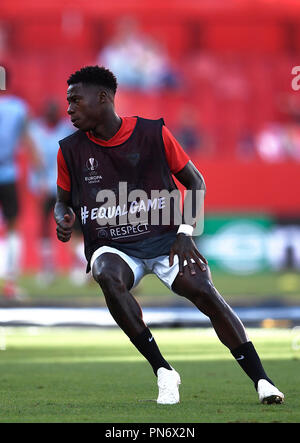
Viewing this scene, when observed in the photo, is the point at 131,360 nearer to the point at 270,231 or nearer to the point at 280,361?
the point at 280,361

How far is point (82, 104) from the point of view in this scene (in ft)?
18.4

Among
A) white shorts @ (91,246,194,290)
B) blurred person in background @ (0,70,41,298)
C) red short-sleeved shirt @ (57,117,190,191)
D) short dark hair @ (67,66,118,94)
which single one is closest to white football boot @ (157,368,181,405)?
white shorts @ (91,246,194,290)

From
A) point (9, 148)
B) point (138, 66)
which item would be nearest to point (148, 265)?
point (9, 148)

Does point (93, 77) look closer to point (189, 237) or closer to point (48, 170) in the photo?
point (189, 237)

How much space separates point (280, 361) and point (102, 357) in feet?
4.52

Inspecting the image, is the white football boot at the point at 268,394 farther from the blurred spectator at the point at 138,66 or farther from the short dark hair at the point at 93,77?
the blurred spectator at the point at 138,66

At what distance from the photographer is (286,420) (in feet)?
15.3

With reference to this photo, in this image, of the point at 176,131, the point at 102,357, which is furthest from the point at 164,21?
the point at 102,357

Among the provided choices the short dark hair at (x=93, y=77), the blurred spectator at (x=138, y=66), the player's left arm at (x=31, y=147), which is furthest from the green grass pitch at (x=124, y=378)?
the blurred spectator at (x=138, y=66)

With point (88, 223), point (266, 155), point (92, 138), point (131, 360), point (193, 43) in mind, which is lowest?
point (131, 360)

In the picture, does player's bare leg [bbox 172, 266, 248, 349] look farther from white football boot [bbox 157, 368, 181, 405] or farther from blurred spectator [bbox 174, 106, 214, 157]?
blurred spectator [bbox 174, 106, 214, 157]

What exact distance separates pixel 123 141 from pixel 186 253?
30.9 inches

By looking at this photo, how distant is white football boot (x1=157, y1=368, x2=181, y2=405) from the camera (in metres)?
5.29

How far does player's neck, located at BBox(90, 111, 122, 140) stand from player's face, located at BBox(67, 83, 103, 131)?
0.10 meters
